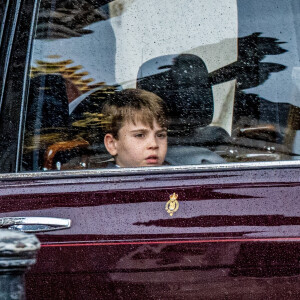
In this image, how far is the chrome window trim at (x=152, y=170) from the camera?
2506mm

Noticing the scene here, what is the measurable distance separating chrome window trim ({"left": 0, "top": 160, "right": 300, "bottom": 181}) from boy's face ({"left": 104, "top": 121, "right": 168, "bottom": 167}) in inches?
3.1

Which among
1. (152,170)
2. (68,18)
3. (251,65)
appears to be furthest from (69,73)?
(251,65)

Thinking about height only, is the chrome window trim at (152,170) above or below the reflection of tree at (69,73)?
below

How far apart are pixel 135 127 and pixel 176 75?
241 mm

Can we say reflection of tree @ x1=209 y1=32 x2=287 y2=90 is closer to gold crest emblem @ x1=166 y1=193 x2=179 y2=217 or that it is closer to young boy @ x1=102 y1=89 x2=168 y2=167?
young boy @ x1=102 y1=89 x2=168 y2=167

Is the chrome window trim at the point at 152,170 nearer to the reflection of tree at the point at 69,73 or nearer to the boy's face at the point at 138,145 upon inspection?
the boy's face at the point at 138,145

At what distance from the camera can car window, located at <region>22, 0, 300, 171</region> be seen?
2.64 m

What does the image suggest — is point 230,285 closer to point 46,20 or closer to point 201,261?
point 201,261

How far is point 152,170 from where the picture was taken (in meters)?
2.56

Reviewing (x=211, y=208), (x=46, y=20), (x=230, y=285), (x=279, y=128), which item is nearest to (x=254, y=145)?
→ (x=279, y=128)

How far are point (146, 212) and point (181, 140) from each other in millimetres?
304

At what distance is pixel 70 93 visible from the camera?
110 inches

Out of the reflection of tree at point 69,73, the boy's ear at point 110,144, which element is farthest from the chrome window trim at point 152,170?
the reflection of tree at point 69,73

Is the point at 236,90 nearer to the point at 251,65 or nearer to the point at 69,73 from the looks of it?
the point at 251,65
